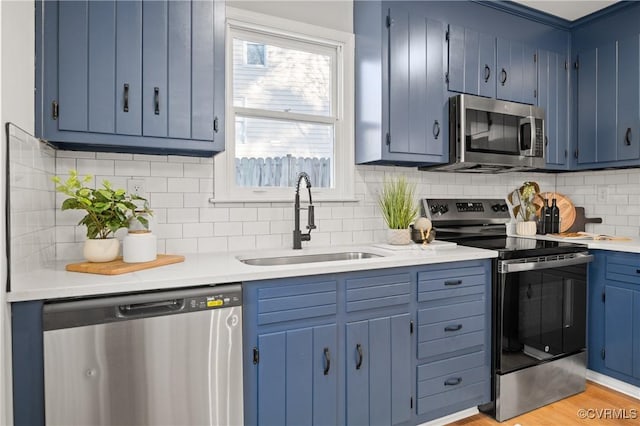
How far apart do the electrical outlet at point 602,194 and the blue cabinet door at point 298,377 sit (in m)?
2.72

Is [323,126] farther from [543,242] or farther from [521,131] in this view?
[543,242]

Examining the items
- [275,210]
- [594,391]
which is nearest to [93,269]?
[275,210]

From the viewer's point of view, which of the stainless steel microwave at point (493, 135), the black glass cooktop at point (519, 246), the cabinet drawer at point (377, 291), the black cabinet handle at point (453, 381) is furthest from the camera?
the stainless steel microwave at point (493, 135)

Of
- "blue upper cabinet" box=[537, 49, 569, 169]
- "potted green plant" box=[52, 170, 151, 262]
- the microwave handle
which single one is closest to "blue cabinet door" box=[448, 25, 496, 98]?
the microwave handle

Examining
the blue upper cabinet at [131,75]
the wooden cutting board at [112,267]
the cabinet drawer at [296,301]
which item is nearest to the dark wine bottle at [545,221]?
the cabinet drawer at [296,301]

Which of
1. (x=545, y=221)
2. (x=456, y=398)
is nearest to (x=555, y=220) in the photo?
(x=545, y=221)

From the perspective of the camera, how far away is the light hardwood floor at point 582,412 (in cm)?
226

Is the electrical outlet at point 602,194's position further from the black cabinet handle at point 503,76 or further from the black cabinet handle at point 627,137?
the black cabinet handle at point 503,76

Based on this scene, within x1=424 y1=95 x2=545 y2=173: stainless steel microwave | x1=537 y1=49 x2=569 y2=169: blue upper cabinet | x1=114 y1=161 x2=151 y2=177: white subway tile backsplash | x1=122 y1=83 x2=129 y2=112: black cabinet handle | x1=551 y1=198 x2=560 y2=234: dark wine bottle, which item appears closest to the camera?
x1=122 y1=83 x2=129 y2=112: black cabinet handle

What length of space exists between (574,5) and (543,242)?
1.72 metres

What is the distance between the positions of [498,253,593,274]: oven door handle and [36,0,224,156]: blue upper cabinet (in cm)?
169

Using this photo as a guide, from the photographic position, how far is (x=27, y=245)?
1502 millimetres

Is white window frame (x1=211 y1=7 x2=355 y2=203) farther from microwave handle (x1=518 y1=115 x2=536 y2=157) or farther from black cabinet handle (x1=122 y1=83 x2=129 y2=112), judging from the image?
microwave handle (x1=518 y1=115 x2=536 y2=157)

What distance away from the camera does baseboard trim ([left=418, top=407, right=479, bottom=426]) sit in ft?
7.29
